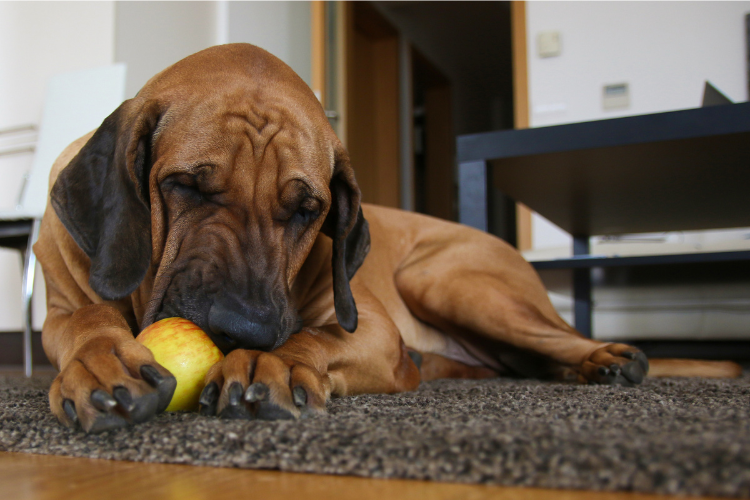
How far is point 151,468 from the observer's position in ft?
2.35

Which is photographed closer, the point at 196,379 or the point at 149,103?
the point at 196,379

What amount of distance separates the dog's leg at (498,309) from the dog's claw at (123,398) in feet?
3.73

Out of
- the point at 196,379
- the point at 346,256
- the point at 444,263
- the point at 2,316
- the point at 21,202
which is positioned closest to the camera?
the point at 196,379

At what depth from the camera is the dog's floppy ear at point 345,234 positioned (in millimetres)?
1351

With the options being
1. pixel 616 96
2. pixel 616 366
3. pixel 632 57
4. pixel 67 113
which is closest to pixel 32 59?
pixel 67 113

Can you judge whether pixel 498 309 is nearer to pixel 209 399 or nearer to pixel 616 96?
pixel 209 399

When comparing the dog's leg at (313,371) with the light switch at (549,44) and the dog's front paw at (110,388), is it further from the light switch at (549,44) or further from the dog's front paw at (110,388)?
the light switch at (549,44)

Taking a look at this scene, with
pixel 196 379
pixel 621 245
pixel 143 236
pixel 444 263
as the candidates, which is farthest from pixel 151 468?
pixel 621 245

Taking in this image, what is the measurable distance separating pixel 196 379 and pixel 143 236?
33cm

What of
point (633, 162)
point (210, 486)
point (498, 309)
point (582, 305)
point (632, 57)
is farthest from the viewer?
point (632, 57)

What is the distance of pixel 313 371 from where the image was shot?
0.98 m

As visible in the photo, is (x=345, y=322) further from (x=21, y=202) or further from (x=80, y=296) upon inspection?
(x=21, y=202)

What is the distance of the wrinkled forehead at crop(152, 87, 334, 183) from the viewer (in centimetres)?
114

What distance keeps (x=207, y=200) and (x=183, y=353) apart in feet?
1.05
